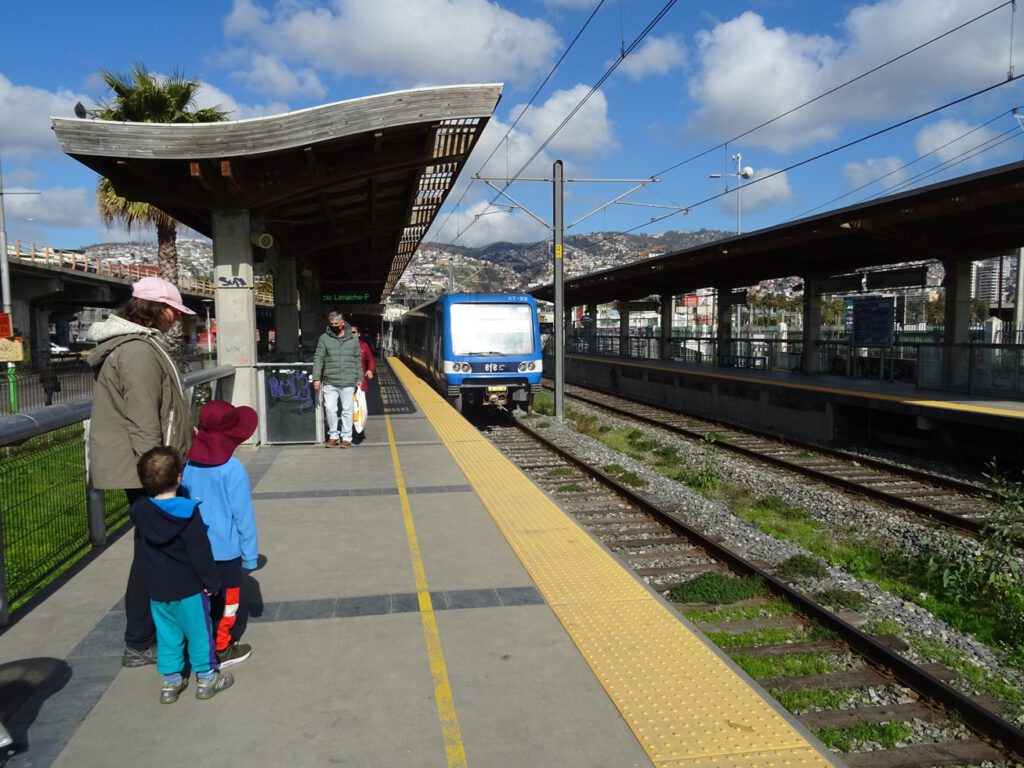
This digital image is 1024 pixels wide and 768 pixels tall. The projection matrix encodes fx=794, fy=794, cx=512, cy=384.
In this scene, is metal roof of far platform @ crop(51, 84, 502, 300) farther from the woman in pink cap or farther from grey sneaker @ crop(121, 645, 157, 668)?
grey sneaker @ crop(121, 645, 157, 668)

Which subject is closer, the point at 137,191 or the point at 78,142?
the point at 78,142

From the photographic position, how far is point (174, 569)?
146 inches

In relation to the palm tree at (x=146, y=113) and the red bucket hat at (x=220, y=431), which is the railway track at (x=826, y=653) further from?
the palm tree at (x=146, y=113)

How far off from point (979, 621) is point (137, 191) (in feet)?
35.3

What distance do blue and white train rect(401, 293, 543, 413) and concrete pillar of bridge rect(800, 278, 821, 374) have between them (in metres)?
7.87

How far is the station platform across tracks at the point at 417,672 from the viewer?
11.1 ft

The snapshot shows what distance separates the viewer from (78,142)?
923 cm

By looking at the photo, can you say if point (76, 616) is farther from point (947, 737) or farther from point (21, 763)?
point (947, 737)

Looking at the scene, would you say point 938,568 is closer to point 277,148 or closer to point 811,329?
point 277,148

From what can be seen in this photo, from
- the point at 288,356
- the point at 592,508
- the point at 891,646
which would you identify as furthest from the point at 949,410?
the point at 288,356

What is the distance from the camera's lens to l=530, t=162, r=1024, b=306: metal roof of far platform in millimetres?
12227

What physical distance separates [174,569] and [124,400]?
0.92 meters

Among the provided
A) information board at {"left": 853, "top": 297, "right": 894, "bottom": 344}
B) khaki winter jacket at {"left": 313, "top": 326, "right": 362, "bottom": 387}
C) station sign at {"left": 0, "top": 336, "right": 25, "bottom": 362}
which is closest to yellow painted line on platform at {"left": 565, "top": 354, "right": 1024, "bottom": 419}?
information board at {"left": 853, "top": 297, "right": 894, "bottom": 344}

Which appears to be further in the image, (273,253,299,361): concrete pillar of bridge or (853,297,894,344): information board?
(273,253,299,361): concrete pillar of bridge
